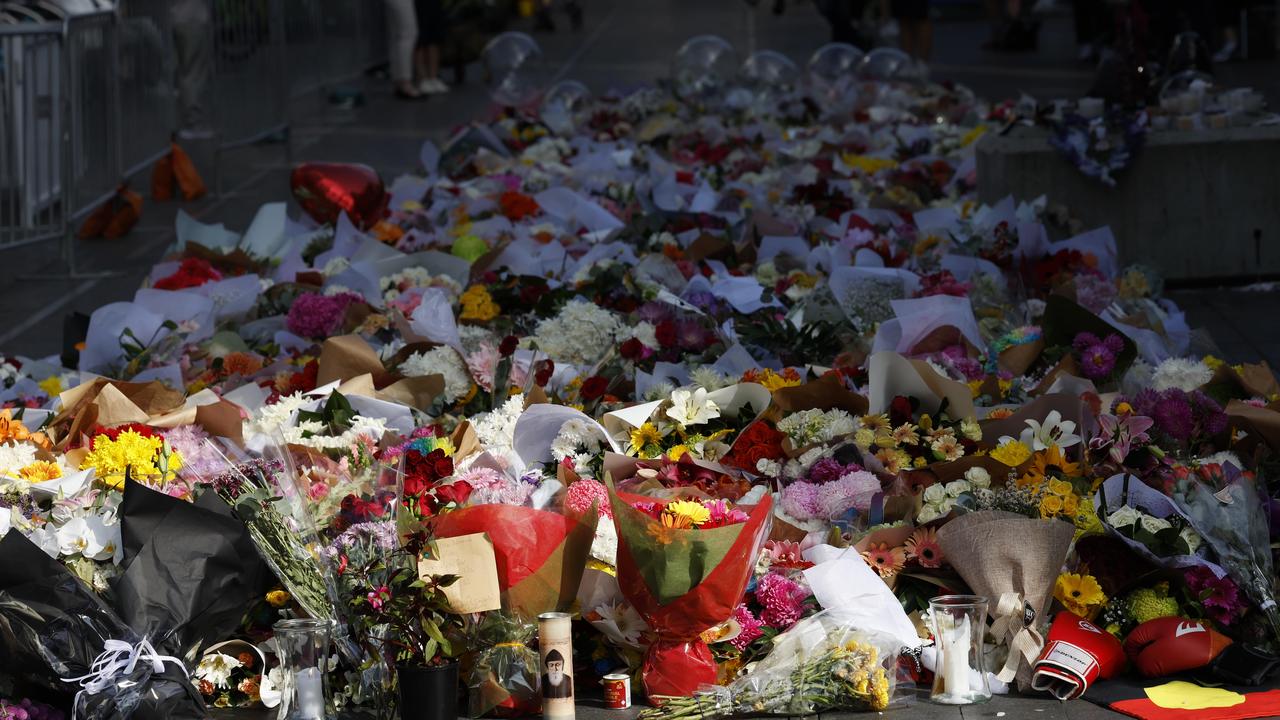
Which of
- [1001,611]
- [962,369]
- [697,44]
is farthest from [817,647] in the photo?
[697,44]

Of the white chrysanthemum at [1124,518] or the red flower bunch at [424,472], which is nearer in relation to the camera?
the red flower bunch at [424,472]

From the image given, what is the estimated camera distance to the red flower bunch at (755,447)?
13.2 feet

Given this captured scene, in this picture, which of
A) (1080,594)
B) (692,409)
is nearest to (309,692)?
(692,409)

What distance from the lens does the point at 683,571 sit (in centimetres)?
317

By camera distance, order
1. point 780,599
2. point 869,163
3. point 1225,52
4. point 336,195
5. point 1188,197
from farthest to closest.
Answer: point 1225,52
point 869,163
point 336,195
point 1188,197
point 780,599

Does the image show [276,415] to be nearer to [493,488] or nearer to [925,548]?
[493,488]

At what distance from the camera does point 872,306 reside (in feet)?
17.8

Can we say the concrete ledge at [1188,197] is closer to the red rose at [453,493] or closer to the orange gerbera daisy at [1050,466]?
the orange gerbera daisy at [1050,466]

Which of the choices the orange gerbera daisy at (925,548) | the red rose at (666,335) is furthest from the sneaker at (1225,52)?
the orange gerbera daisy at (925,548)

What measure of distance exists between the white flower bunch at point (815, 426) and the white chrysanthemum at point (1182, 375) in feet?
3.05

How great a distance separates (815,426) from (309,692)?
145 cm

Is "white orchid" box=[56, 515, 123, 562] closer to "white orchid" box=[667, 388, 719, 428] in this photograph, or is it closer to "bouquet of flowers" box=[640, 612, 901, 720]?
"bouquet of flowers" box=[640, 612, 901, 720]

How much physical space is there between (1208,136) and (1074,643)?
4354mm

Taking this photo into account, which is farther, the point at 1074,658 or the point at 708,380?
the point at 708,380
